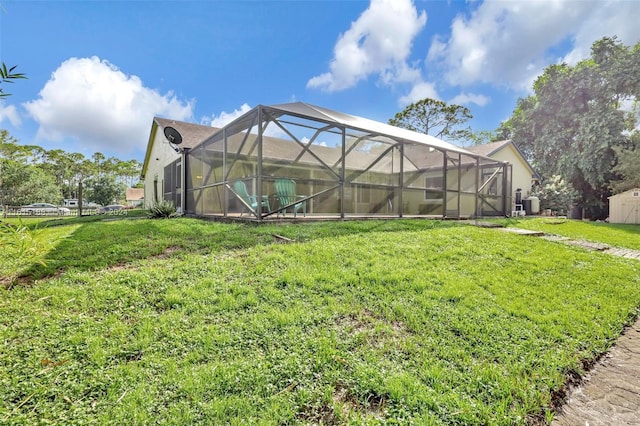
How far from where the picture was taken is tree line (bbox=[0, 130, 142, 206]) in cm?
2454

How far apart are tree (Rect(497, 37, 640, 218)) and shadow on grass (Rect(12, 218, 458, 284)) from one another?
17.5 meters

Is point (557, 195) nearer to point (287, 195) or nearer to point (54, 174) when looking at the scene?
point (287, 195)

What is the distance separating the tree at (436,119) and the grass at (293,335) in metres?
24.5

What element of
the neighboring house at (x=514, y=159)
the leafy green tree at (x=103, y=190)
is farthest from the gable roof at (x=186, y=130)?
the leafy green tree at (x=103, y=190)

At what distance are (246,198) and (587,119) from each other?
833 inches

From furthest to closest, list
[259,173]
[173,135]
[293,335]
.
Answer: [173,135] → [259,173] → [293,335]

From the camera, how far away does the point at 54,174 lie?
4472 centimetres

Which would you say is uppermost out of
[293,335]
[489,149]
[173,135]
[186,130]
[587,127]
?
[587,127]

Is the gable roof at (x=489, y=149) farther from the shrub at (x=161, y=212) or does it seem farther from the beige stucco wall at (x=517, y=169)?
the shrub at (x=161, y=212)

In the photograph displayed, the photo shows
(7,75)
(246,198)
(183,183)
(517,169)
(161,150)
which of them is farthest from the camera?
(517,169)

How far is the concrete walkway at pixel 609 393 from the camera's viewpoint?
186cm

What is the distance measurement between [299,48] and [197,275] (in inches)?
488

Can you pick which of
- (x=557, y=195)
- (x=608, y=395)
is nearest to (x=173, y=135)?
(x=608, y=395)

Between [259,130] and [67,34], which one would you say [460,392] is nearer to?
[259,130]
